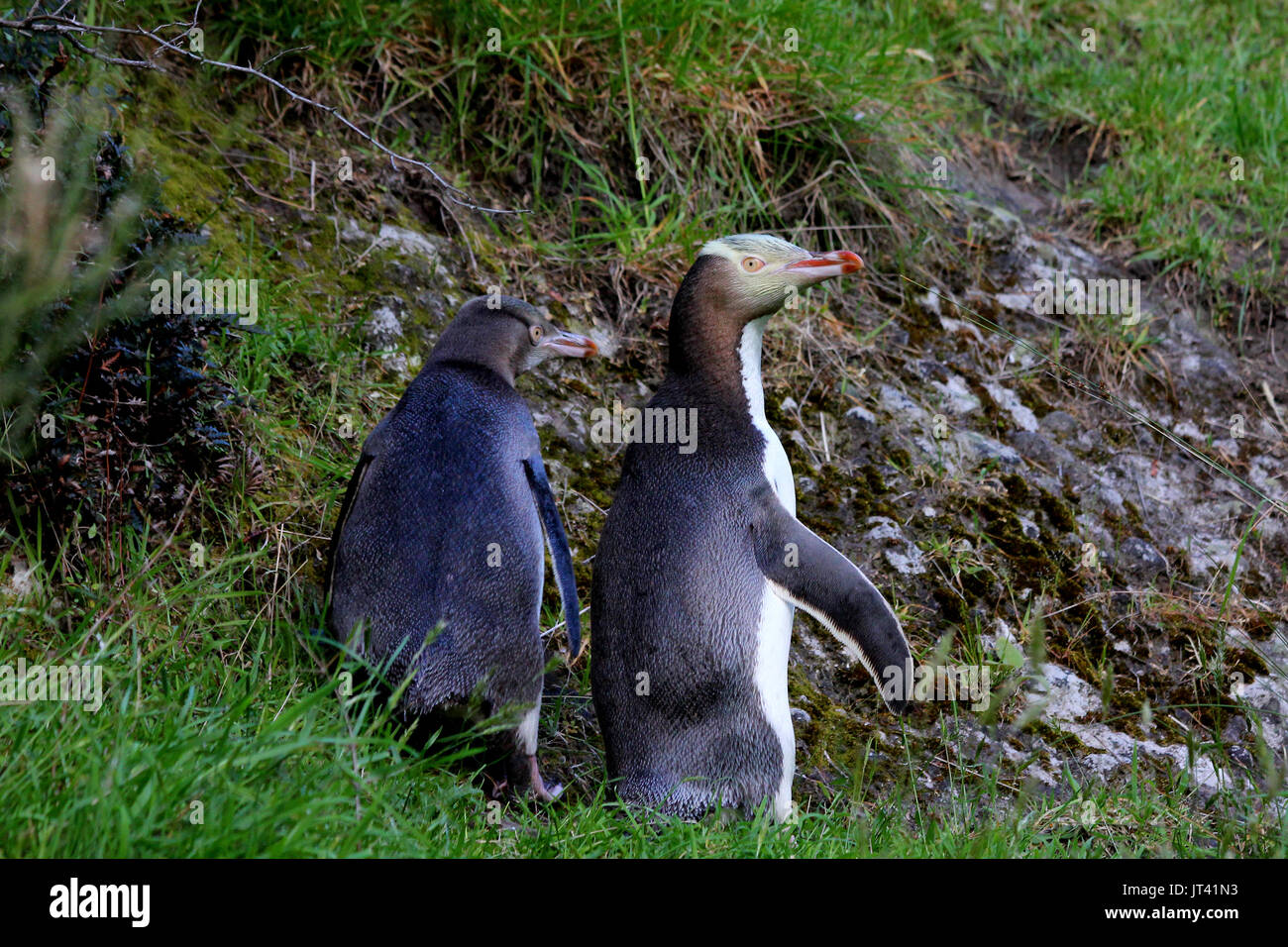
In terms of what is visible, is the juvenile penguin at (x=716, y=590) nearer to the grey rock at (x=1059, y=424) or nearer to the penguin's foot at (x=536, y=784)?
the penguin's foot at (x=536, y=784)

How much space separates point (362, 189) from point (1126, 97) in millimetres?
4031

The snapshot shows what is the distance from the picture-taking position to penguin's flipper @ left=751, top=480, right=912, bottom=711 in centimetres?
304

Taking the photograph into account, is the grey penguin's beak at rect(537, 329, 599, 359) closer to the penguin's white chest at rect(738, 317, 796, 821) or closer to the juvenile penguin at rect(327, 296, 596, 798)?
the juvenile penguin at rect(327, 296, 596, 798)

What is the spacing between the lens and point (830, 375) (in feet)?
15.7

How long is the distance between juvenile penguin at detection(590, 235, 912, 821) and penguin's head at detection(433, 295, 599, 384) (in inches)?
18.9

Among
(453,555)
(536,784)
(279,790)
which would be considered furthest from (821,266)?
(279,790)

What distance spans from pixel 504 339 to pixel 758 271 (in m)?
0.81

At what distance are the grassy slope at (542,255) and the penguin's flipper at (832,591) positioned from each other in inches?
15.2

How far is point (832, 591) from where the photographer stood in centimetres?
316

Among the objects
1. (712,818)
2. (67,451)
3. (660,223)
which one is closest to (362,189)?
(660,223)

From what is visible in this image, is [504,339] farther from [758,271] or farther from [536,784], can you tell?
[536,784]

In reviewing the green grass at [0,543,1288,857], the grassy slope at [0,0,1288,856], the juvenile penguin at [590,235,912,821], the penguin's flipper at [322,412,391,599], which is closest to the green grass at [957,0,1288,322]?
the grassy slope at [0,0,1288,856]

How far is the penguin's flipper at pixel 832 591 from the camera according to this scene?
3041 millimetres

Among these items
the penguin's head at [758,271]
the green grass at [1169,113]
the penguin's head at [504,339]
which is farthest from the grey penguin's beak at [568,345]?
the green grass at [1169,113]
